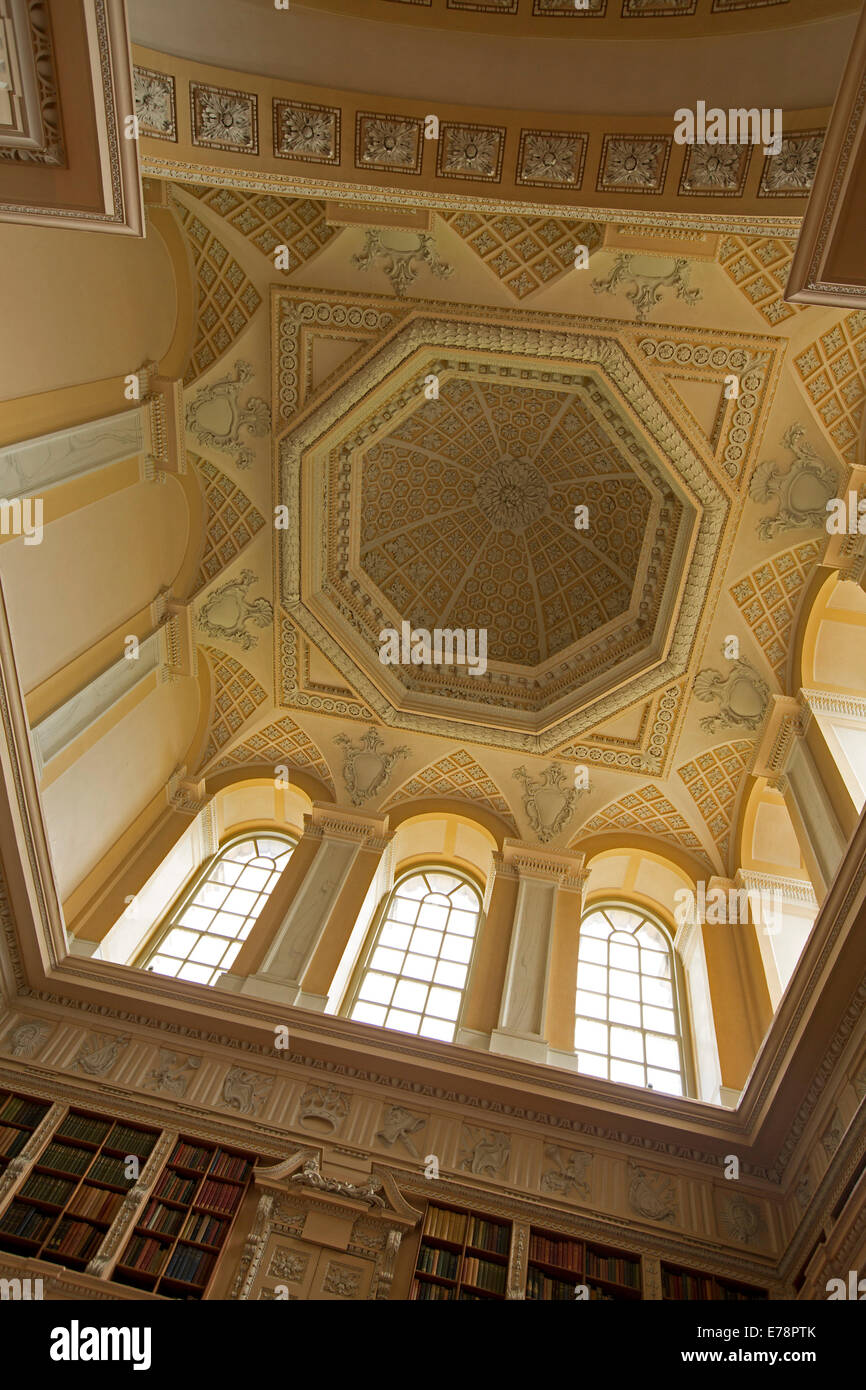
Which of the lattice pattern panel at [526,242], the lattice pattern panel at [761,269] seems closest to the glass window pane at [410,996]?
the lattice pattern panel at [526,242]

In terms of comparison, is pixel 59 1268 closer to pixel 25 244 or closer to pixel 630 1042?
pixel 630 1042

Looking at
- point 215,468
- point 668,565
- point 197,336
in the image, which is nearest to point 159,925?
point 215,468

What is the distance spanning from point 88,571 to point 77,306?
2.58m

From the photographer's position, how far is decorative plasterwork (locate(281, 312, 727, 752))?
968cm

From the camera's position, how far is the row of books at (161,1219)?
6.62 m

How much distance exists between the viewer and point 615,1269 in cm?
678

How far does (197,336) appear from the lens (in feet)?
32.6

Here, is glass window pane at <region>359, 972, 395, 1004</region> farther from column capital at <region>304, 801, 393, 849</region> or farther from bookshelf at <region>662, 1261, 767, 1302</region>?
bookshelf at <region>662, 1261, 767, 1302</region>

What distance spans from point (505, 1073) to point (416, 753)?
5229mm

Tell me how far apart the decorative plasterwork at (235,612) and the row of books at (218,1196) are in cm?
688

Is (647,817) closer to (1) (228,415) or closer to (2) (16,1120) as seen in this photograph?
(1) (228,415)

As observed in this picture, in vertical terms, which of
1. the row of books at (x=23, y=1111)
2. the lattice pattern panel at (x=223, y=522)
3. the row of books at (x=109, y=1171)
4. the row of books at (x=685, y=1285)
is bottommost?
the row of books at (x=109, y=1171)

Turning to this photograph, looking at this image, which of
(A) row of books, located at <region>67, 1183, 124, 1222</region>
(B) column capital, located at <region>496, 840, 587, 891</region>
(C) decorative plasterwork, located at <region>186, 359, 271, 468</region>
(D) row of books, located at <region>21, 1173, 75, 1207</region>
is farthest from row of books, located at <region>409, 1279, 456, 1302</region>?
(C) decorative plasterwork, located at <region>186, 359, 271, 468</region>

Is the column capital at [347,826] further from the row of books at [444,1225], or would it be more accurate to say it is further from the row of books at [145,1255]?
the row of books at [145,1255]
